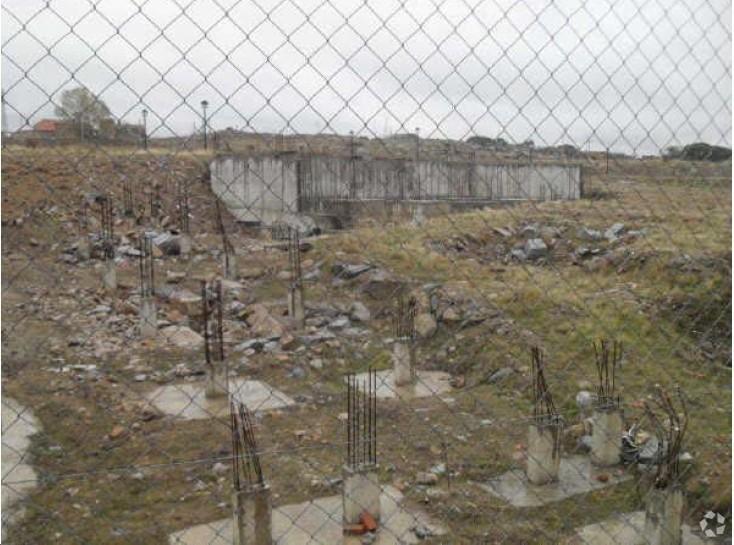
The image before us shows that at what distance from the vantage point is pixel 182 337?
29.3 ft

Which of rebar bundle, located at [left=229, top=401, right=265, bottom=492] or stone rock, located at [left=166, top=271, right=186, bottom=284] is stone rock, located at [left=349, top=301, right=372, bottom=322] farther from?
rebar bundle, located at [left=229, top=401, right=265, bottom=492]

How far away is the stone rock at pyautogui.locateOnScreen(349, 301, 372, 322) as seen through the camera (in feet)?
31.5

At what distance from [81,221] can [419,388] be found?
1137cm

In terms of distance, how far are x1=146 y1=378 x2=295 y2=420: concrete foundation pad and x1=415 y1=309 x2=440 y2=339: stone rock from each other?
225 cm

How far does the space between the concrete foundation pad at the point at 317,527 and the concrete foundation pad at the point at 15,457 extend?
1.12 meters

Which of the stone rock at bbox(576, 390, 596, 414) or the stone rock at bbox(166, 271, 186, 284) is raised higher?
the stone rock at bbox(166, 271, 186, 284)

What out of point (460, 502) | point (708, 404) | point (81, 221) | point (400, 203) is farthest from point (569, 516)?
point (81, 221)

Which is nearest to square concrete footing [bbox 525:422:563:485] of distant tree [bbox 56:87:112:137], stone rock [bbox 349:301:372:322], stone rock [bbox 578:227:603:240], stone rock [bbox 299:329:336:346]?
distant tree [bbox 56:87:112:137]

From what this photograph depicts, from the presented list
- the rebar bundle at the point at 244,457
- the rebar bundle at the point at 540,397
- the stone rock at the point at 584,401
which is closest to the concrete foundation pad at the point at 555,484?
the rebar bundle at the point at 540,397

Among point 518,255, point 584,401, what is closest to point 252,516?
point 584,401

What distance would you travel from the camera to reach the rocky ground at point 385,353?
4.76 meters

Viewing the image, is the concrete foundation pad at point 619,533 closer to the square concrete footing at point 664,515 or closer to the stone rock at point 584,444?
the square concrete footing at point 664,515

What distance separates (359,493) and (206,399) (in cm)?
303

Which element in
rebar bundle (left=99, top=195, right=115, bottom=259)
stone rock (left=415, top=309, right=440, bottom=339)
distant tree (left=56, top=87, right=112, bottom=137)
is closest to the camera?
distant tree (left=56, top=87, right=112, bottom=137)
